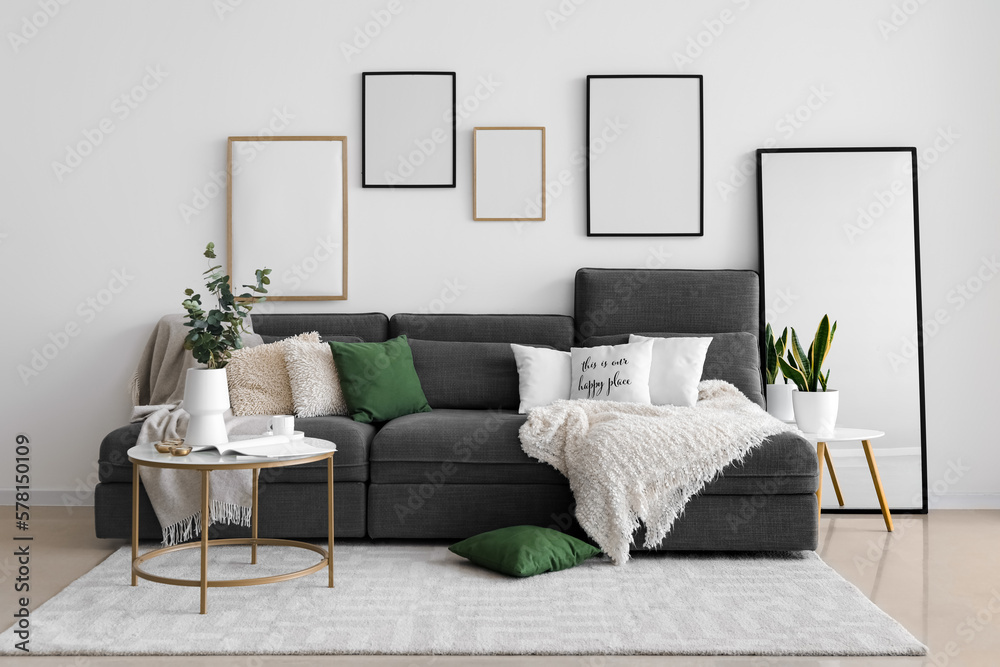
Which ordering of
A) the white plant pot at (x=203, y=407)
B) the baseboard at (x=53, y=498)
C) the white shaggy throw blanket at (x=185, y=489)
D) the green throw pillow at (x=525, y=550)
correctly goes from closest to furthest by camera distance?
the white plant pot at (x=203, y=407) < the green throw pillow at (x=525, y=550) < the white shaggy throw blanket at (x=185, y=489) < the baseboard at (x=53, y=498)

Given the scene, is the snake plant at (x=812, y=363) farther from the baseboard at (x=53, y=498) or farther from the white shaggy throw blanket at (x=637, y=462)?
the baseboard at (x=53, y=498)

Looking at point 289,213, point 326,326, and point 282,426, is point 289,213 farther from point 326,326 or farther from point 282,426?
point 282,426

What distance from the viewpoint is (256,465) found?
2330mm

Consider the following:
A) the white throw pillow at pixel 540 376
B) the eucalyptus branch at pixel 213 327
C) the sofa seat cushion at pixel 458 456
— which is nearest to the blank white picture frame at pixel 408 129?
the white throw pillow at pixel 540 376

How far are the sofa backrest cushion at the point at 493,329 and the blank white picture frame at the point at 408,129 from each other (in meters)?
0.69

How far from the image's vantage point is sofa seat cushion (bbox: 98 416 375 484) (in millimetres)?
2996

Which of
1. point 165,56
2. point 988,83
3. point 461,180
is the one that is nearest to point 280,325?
point 461,180

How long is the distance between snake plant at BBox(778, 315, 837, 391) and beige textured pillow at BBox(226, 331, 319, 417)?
2.18 meters

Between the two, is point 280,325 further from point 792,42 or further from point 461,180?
point 792,42

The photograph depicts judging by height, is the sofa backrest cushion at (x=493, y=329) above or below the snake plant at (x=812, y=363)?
above

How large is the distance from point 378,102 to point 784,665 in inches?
120

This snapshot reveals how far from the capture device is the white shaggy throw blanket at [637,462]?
111 inches

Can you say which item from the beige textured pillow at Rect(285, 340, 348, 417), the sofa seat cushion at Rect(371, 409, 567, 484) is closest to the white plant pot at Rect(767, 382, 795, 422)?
the sofa seat cushion at Rect(371, 409, 567, 484)

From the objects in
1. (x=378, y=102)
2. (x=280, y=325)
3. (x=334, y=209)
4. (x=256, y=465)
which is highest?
(x=378, y=102)
